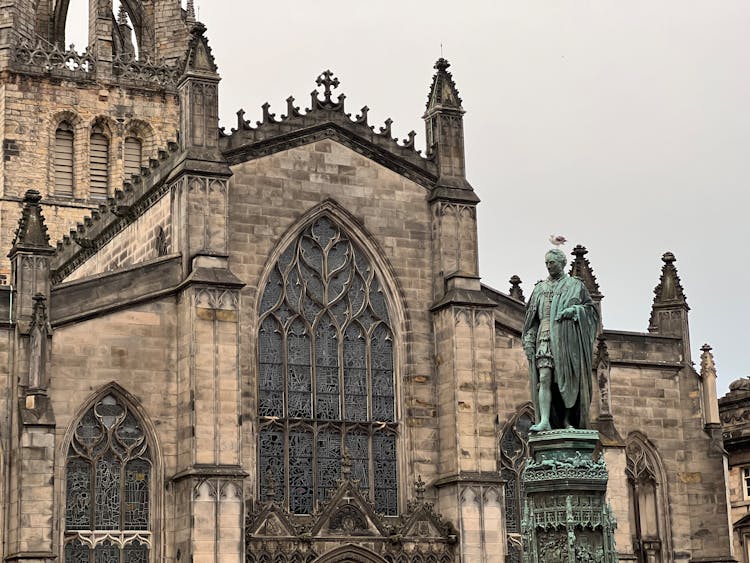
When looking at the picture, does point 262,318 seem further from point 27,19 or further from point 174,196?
point 27,19

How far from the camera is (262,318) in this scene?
3406cm

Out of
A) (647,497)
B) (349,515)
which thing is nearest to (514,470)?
(647,497)

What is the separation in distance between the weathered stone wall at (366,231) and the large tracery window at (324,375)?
40 cm

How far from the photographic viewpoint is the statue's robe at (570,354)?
648 inches

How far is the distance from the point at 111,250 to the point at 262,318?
6395mm

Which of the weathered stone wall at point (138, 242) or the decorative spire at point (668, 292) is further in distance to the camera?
the decorative spire at point (668, 292)

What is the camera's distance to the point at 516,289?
3994cm

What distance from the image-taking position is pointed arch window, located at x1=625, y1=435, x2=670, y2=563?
1495 inches

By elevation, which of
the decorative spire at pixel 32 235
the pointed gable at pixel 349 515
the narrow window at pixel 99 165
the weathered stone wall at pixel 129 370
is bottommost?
the pointed gable at pixel 349 515

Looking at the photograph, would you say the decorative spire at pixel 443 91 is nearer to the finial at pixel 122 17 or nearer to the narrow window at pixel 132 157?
the narrow window at pixel 132 157

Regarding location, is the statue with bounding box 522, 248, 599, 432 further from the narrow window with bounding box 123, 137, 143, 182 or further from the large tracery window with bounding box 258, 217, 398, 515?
the narrow window with bounding box 123, 137, 143, 182

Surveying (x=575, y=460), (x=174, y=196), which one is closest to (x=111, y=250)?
(x=174, y=196)

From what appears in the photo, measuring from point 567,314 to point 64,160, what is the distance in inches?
1451

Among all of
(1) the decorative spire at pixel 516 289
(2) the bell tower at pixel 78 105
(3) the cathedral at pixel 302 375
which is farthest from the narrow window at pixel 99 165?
(1) the decorative spire at pixel 516 289
